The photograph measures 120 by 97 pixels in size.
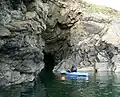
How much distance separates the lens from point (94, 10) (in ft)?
236

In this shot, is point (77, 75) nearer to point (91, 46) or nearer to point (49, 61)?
point (91, 46)

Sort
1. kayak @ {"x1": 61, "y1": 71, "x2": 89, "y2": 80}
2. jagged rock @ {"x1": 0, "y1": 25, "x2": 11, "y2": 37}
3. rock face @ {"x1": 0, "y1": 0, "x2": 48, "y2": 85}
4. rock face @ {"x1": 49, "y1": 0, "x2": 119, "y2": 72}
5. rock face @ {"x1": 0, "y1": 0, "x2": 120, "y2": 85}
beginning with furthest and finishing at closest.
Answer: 1. rock face @ {"x1": 49, "y1": 0, "x2": 119, "y2": 72}
2. kayak @ {"x1": 61, "y1": 71, "x2": 89, "y2": 80}
3. rock face @ {"x1": 0, "y1": 0, "x2": 120, "y2": 85}
4. rock face @ {"x1": 0, "y1": 0, "x2": 48, "y2": 85}
5. jagged rock @ {"x1": 0, "y1": 25, "x2": 11, "y2": 37}

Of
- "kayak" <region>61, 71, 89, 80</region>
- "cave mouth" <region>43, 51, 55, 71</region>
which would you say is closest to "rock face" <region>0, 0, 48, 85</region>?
"kayak" <region>61, 71, 89, 80</region>

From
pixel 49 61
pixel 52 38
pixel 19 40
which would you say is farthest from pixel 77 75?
pixel 49 61

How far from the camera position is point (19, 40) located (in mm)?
36656

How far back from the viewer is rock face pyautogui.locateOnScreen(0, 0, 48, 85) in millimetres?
36031

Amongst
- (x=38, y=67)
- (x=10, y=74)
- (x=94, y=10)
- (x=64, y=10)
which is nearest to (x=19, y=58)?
(x=10, y=74)

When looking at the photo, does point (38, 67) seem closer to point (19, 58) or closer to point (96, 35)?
point (19, 58)

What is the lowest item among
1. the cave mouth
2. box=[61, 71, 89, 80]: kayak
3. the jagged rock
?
box=[61, 71, 89, 80]: kayak

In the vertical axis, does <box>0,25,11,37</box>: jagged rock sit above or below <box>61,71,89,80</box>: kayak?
above

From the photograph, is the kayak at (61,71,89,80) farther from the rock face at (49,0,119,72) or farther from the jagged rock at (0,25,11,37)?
the jagged rock at (0,25,11,37)

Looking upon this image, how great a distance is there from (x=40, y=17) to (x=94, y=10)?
3188cm

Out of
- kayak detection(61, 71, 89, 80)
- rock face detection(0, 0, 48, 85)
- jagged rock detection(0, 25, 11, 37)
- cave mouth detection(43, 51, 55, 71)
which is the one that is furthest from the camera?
cave mouth detection(43, 51, 55, 71)

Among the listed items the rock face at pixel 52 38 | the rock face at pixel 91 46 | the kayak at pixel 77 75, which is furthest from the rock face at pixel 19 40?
the rock face at pixel 91 46
